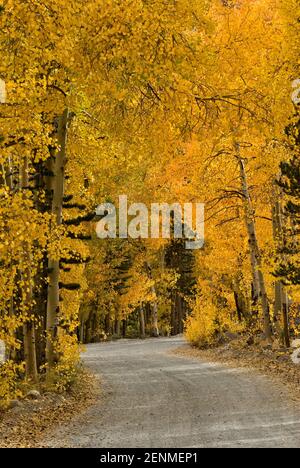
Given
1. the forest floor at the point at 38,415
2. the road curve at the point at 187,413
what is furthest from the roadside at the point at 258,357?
the forest floor at the point at 38,415

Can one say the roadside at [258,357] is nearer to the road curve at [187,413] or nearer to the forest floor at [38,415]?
the road curve at [187,413]

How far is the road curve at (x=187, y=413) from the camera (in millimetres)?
8742

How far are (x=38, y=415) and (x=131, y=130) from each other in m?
5.53

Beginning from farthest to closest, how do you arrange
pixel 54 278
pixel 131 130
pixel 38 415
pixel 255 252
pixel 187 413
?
pixel 255 252
pixel 54 278
pixel 187 413
pixel 38 415
pixel 131 130

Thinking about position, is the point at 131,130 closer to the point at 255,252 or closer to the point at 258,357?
the point at 255,252

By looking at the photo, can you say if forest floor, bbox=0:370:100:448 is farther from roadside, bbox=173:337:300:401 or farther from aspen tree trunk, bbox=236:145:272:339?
aspen tree trunk, bbox=236:145:272:339

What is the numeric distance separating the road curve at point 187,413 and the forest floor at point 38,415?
34cm

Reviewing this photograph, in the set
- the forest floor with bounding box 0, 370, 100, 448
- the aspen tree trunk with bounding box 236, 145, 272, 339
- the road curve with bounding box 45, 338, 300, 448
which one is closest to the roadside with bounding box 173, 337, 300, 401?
the road curve with bounding box 45, 338, 300, 448

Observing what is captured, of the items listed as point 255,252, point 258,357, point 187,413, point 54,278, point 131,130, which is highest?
point 131,130

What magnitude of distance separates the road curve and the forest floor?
1.12 ft

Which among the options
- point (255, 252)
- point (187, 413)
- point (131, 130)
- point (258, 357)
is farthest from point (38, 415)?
point (255, 252)

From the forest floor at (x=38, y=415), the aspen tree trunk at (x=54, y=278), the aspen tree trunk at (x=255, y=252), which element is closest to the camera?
the forest floor at (x=38, y=415)

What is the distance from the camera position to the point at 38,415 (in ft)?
35.9
